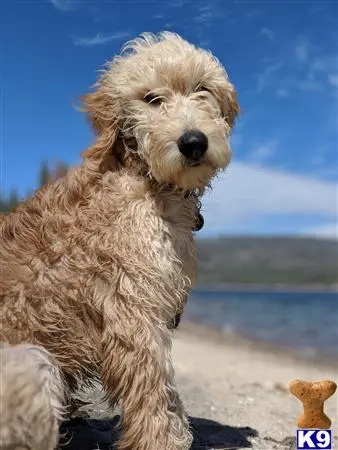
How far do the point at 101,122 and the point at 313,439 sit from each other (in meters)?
2.84

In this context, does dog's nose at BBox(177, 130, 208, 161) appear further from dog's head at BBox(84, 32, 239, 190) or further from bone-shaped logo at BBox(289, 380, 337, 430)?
bone-shaped logo at BBox(289, 380, 337, 430)

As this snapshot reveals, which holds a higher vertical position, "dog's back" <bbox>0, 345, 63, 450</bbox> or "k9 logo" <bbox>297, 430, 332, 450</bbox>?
"k9 logo" <bbox>297, 430, 332, 450</bbox>

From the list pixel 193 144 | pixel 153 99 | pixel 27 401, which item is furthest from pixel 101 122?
pixel 27 401

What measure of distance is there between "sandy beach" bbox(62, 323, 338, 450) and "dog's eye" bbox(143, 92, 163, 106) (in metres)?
2.80

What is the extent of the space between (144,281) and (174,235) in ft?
1.48

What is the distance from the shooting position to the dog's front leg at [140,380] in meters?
4.27

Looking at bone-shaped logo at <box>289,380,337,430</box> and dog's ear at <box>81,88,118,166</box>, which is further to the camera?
dog's ear at <box>81,88,118,166</box>

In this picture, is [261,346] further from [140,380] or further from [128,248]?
[128,248]

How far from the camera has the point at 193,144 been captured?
13.8 ft

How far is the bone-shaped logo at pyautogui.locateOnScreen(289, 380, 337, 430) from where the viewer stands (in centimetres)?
449

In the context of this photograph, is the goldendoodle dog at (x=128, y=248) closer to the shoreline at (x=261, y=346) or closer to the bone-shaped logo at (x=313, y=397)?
the bone-shaped logo at (x=313, y=397)

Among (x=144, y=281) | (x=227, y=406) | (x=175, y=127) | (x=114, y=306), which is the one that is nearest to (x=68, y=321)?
(x=114, y=306)

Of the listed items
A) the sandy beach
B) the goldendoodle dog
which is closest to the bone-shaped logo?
the goldendoodle dog

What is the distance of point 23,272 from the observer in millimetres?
4184
